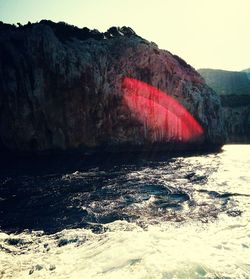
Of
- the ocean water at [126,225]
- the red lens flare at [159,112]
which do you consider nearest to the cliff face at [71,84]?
the red lens flare at [159,112]

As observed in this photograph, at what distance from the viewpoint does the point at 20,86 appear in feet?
184

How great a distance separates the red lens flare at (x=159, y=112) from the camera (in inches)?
2484

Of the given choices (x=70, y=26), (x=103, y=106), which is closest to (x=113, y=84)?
(x=103, y=106)

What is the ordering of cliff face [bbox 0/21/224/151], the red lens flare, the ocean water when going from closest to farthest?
the ocean water, cliff face [bbox 0/21/224/151], the red lens flare

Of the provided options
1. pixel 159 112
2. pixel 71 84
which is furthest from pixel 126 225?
pixel 159 112

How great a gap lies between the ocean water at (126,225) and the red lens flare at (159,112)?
2680 cm

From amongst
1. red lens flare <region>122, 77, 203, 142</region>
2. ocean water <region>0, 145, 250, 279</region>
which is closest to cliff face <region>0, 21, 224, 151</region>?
red lens flare <region>122, 77, 203, 142</region>

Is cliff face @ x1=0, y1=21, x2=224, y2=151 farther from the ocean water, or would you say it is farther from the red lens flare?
the ocean water

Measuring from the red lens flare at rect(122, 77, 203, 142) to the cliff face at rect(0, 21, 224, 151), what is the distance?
2.77 ft

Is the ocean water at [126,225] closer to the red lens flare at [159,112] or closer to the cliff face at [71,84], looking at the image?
the cliff face at [71,84]

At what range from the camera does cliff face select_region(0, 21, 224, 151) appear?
56.0m

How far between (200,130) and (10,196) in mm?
51047

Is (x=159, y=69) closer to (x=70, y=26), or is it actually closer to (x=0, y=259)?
(x=70, y=26)

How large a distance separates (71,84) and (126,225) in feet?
140
